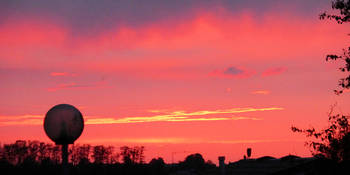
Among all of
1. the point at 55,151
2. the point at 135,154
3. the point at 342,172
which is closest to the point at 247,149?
the point at 342,172

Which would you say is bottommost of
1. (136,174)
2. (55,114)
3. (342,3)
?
(136,174)

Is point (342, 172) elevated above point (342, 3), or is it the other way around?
point (342, 3)

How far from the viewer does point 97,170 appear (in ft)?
306

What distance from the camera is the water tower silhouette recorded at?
13.9 meters

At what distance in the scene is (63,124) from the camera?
13883mm

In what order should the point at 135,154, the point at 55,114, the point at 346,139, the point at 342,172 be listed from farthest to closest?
the point at 135,154, the point at 342,172, the point at 346,139, the point at 55,114

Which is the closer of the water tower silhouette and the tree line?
the water tower silhouette

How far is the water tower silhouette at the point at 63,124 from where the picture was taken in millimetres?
13867

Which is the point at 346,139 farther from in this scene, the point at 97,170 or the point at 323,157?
the point at 97,170

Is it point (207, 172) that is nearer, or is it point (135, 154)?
point (207, 172)

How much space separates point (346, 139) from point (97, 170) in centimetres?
7895

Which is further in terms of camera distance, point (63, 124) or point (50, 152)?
point (50, 152)

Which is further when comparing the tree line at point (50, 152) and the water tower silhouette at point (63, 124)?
the tree line at point (50, 152)

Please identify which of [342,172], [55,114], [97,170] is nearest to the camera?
[55,114]
